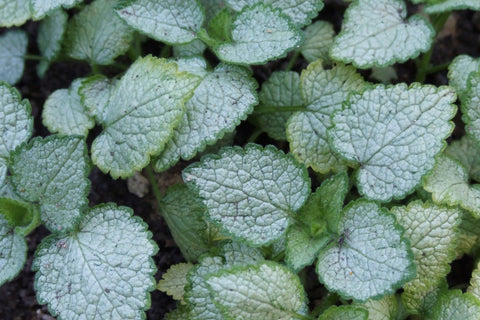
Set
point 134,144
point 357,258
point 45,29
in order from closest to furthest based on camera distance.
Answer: point 357,258 → point 134,144 → point 45,29

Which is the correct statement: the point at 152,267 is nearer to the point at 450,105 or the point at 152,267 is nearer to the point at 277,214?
the point at 277,214

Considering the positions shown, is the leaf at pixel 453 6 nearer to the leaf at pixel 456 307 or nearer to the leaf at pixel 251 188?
the leaf at pixel 251 188

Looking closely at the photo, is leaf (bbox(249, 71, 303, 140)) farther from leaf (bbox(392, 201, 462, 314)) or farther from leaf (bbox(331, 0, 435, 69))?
leaf (bbox(392, 201, 462, 314))

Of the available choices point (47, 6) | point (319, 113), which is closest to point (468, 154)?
point (319, 113)

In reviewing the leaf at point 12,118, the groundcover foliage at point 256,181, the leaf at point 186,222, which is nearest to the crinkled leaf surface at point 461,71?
the groundcover foliage at point 256,181

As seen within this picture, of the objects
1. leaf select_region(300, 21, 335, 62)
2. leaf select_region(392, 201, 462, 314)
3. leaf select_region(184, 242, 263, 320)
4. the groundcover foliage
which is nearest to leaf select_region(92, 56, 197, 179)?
the groundcover foliage

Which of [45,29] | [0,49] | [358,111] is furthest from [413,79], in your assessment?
[0,49]

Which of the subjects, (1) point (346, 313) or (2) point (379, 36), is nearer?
(1) point (346, 313)

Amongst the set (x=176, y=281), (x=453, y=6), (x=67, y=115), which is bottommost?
(x=176, y=281)

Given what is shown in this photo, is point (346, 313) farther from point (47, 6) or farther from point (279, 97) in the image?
point (47, 6)
